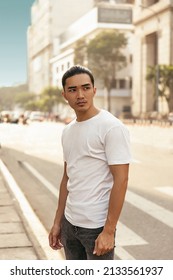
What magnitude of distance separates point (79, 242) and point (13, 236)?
3.05 metres

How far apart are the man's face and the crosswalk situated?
125 inches

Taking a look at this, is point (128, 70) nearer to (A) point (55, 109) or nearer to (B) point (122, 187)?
(A) point (55, 109)

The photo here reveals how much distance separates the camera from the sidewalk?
17.0 ft

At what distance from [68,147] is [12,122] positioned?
177ft

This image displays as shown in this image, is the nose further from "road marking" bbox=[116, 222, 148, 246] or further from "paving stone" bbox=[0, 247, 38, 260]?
"road marking" bbox=[116, 222, 148, 246]

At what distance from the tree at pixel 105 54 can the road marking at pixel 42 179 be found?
56519 mm

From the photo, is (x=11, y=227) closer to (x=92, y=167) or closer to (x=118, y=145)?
(x=92, y=167)

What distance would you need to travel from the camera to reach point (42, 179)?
11.9 meters

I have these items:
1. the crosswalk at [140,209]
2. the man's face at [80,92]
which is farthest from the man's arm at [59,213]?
the crosswalk at [140,209]

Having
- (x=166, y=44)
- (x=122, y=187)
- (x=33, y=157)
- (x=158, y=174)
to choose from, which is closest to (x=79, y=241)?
(x=122, y=187)

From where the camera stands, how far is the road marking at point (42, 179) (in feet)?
33.6

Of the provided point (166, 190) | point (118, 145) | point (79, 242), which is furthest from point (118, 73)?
point (118, 145)

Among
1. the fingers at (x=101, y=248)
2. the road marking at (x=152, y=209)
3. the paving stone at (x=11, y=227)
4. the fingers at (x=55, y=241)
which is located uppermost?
the fingers at (x=101, y=248)

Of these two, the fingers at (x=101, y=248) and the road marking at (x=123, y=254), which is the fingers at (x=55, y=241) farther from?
the road marking at (x=123, y=254)
